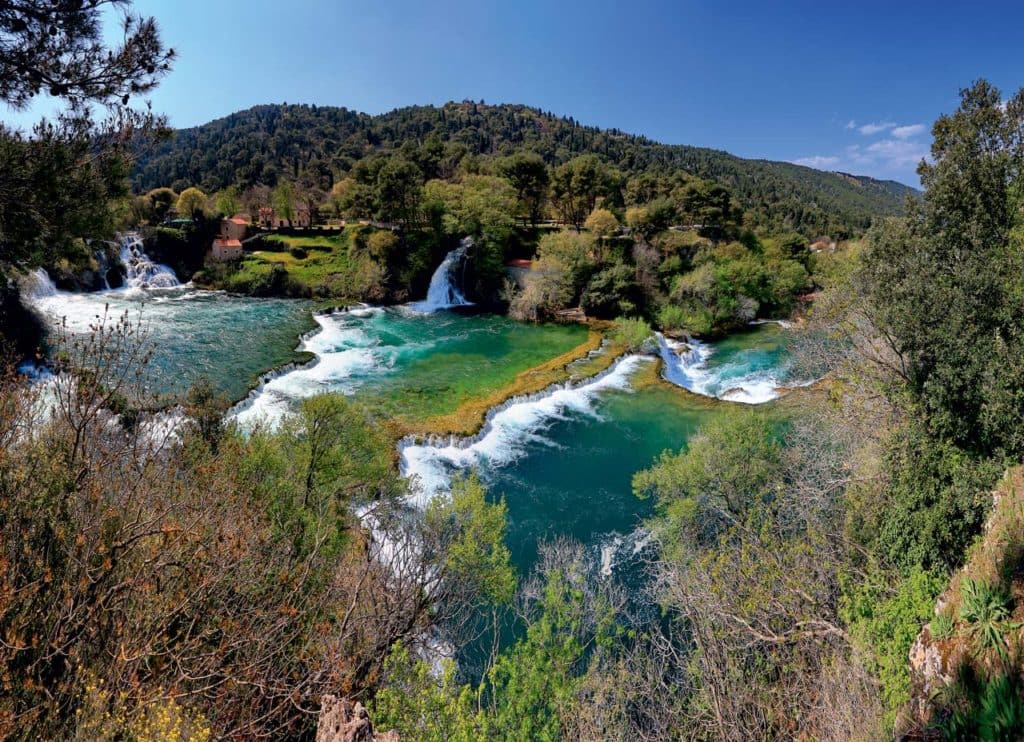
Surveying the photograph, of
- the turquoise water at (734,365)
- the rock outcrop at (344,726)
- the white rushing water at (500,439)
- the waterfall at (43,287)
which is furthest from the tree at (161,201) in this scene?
the rock outcrop at (344,726)

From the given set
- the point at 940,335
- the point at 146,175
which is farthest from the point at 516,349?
the point at 146,175

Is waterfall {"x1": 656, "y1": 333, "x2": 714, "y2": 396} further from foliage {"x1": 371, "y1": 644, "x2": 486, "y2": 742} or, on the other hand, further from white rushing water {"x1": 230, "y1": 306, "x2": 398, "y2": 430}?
foliage {"x1": 371, "y1": 644, "x2": 486, "y2": 742}

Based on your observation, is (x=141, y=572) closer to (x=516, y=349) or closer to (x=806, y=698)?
(x=806, y=698)

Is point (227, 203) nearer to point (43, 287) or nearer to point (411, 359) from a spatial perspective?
point (43, 287)

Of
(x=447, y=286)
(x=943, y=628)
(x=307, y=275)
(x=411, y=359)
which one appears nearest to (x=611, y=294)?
(x=447, y=286)

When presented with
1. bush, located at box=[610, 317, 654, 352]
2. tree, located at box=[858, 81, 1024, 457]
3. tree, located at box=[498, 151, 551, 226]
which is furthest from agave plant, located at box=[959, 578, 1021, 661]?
tree, located at box=[498, 151, 551, 226]

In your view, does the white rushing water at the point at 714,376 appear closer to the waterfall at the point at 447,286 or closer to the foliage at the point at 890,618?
the foliage at the point at 890,618
